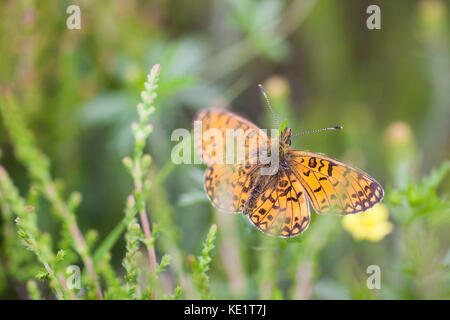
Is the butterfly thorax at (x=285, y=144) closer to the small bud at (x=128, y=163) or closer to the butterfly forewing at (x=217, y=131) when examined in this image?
the butterfly forewing at (x=217, y=131)

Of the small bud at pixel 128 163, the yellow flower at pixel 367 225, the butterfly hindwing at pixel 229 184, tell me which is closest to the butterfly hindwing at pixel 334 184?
the butterfly hindwing at pixel 229 184

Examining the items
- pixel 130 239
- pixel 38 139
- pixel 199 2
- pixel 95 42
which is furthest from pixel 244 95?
pixel 130 239

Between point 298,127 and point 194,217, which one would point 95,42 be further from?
point 298,127

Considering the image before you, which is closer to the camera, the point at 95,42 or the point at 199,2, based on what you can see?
the point at 95,42

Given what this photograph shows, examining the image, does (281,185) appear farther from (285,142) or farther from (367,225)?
(367,225)

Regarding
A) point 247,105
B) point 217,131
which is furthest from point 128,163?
point 247,105

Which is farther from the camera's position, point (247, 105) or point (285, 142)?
point (247, 105)

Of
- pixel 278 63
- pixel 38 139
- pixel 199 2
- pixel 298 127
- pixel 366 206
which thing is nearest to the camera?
pixel 366 206
